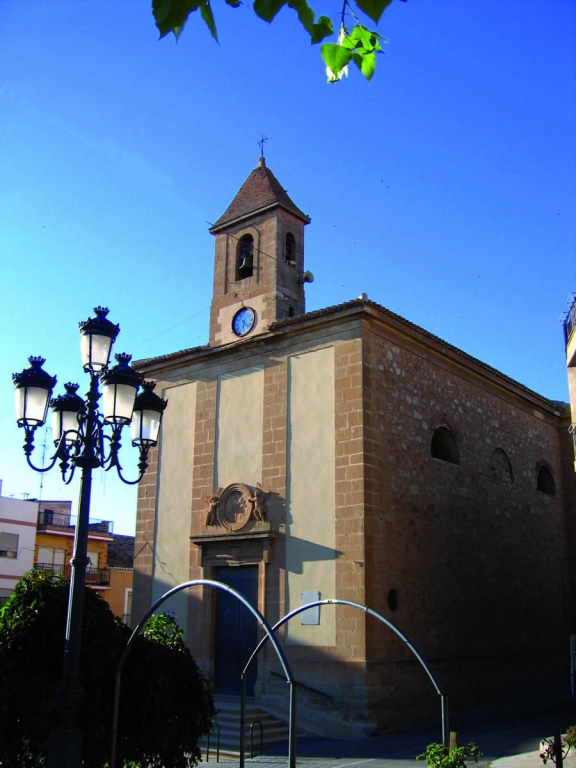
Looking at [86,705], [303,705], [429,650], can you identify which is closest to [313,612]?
[303,705]

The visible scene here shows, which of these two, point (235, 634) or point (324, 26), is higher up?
point (324, 26)

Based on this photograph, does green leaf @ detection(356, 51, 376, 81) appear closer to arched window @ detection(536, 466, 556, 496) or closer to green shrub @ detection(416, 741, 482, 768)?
green shrub @ detection(416, 741, 482, 768)

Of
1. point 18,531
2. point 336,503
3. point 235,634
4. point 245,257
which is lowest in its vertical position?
point 235,634

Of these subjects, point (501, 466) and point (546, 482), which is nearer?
point (501, 466)

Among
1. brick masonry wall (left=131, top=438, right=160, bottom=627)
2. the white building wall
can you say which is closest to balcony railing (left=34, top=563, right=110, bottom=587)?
the white building wall

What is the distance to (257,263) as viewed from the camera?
17.2 meters

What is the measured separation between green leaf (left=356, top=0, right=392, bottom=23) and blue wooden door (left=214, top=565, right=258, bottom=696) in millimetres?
13160

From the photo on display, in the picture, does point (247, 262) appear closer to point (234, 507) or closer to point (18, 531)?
point (234, 507)

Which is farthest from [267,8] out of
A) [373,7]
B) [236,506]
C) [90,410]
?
[236,506]

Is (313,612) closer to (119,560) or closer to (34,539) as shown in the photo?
(34,539)

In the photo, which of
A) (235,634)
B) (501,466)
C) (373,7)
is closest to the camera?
(373,7)

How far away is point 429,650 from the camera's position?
1483 cm

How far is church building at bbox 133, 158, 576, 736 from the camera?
13.9m

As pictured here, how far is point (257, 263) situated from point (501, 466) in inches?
295
